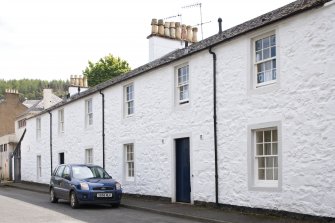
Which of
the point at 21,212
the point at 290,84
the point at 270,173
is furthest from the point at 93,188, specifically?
the point at 290,84

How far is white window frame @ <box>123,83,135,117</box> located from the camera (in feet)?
71.1

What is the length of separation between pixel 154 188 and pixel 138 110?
356cm

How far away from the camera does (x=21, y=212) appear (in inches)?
602

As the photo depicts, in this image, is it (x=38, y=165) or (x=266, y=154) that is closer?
(x=266, y=154)

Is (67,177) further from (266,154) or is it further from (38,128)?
(38,128)

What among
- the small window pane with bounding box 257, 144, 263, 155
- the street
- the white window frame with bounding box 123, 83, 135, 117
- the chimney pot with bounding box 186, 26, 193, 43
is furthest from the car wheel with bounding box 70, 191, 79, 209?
the chimney pot with bounding box 186, 26, 193, 43

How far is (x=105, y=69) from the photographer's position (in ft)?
185

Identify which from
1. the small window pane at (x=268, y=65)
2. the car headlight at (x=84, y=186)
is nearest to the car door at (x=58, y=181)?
the car headlight at (x=84, y=186)

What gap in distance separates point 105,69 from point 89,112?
30.6 meters

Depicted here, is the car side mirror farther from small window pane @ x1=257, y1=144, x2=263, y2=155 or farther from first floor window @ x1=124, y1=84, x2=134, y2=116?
small window pane @ x1=257, y1=144, x2=263, y2=155

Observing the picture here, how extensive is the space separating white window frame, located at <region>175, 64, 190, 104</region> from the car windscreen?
155 inches

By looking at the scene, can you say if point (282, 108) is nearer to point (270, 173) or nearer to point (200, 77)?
point (270, 173)

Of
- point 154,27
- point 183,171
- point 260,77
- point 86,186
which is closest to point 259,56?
point 260,77

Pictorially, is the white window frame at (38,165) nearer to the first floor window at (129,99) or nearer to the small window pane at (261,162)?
the first floor window at (129,99)
